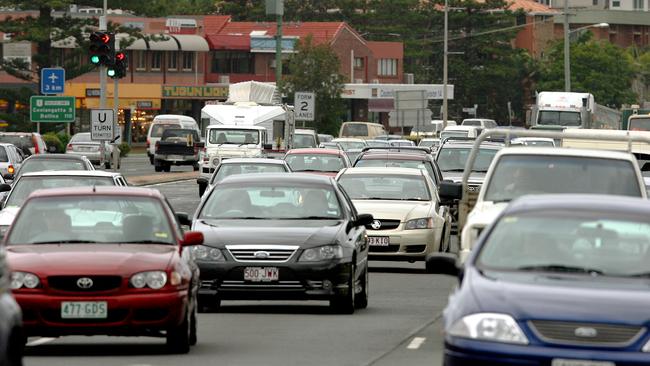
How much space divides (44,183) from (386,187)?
214 inches

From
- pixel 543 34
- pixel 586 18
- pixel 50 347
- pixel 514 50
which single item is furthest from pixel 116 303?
pixel 586 18

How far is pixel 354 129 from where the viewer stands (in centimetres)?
8700

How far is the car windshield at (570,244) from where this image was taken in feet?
38.1

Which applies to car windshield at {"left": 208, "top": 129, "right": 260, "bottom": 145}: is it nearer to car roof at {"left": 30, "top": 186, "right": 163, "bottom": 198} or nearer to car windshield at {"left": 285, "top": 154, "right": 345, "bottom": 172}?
car windshield at {"left": 285, "top": 154, "right": 345, "bottom": 172}

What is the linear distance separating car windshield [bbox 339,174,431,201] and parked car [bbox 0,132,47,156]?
79.0 ft

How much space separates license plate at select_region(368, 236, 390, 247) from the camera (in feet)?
87.6

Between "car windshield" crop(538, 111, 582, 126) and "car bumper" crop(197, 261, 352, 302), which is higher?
"car windshield" crop(538, 111, 582, 126)

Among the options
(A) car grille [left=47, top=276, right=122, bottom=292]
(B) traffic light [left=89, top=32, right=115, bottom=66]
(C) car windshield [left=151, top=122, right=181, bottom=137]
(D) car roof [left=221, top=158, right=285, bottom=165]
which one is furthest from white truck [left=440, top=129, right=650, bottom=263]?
(C) car windshield [left=151, top=122, right=181, bottom=137]

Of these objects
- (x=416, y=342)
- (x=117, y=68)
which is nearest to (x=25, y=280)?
(x=416, y=342)

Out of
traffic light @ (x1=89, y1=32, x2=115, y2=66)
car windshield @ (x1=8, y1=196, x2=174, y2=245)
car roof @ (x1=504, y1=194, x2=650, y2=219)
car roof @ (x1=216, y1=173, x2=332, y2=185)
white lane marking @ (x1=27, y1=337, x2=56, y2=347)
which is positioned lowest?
white lane marking @ (x1=27, y1=337, x2=56, y2=347)

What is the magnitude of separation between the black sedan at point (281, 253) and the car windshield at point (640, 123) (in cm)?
3251

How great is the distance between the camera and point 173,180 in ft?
221

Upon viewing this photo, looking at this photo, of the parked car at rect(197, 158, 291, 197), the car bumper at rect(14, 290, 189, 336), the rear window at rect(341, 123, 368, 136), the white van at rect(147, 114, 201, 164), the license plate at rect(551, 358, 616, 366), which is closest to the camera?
the license plate at rect(551, 358, 616, 366)

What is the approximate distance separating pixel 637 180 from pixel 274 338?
143 inches
